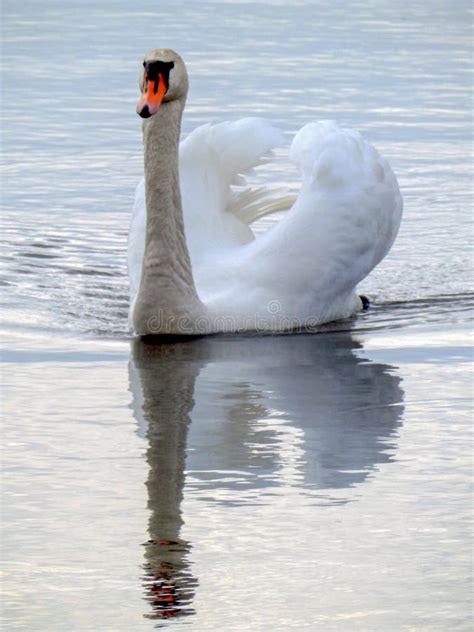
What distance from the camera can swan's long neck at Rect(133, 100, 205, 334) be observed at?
27.9 feet

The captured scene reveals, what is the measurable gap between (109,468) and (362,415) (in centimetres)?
125

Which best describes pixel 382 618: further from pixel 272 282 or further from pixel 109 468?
pixel 272 282

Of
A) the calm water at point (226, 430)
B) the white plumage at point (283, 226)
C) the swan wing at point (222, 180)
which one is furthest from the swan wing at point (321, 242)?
the swan wing at point (222, 180)

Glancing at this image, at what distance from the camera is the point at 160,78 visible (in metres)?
8.40

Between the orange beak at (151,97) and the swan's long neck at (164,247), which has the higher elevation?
the orange beak at (151,97)

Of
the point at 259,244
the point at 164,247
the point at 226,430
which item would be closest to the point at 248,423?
the point at 226,430

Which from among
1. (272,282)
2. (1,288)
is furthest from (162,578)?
(1,288)

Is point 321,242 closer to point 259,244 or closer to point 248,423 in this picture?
point 259,244

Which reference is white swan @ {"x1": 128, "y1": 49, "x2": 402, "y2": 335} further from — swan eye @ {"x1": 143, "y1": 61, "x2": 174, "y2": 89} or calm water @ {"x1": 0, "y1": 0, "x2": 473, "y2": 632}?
calm water @ {"x1": 0, "y1": 0, "x2": 473, "y2": 632}

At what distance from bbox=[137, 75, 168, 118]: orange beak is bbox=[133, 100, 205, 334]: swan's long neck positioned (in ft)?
0.89

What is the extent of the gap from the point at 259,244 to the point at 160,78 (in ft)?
3.36

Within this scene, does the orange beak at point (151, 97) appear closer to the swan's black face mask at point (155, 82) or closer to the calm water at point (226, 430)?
the swan's black face mask at point (155, 82)

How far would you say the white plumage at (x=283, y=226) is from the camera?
8609 mm

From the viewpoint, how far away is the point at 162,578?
5113 mm
